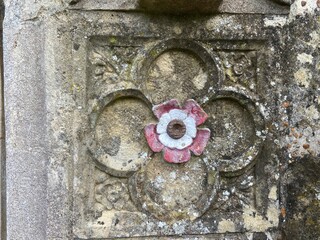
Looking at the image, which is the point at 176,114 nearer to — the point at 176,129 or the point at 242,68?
the point at 176,129

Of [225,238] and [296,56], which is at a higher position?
[296,56]

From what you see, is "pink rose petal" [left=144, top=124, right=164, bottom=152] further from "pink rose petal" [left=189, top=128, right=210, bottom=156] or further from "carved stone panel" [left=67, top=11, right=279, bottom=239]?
"pink rose petal" [left=189, top=128, right=210, bottom=156]

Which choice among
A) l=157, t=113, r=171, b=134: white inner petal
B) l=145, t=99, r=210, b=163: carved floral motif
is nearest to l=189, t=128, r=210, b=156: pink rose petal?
l=145, t=99, r=210, b=163: carved floral motif

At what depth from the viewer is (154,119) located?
1800 mm

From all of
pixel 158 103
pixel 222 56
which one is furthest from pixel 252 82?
pixel 158 103

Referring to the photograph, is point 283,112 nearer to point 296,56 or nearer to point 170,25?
point 296,56

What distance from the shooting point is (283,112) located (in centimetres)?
184

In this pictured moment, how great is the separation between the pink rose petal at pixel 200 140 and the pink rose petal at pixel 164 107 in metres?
0.11

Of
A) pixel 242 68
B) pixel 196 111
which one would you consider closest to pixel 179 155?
pixel 196 111

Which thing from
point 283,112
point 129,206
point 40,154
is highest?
point 283,112

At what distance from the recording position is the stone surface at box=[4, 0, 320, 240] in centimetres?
175

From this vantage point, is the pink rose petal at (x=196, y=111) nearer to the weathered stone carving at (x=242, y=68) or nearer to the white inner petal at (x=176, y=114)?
the white inner petal at (x=176, y=114)

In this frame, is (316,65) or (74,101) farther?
(316,65)

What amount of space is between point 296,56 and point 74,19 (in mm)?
734
